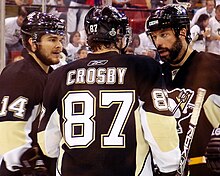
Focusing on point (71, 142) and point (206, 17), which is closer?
point (71, 142)

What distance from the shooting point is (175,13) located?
8.79ft

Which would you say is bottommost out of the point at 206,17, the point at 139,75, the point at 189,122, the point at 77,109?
the point at 206,17

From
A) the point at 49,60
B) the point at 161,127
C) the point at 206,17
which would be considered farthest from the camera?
the point at 206,17

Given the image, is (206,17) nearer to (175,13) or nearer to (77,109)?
(175,13)

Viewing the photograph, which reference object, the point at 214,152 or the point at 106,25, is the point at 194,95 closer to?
the point at 214,152

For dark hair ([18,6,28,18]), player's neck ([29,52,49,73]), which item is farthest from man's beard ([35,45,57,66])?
dark hair ([18,6,28,18])

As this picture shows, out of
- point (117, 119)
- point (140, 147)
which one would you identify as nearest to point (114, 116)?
point (117, 119)

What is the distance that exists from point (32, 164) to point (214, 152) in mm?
759

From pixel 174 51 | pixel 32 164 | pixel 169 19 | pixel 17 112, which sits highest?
pixel 169 19

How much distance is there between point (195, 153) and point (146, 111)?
51cm

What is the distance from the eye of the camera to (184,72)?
8.64ft

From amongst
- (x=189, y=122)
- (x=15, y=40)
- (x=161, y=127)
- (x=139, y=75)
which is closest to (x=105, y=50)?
(x=139, y=75)

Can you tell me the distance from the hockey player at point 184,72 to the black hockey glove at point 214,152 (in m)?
0.04

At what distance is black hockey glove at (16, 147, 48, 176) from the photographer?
2576mm
